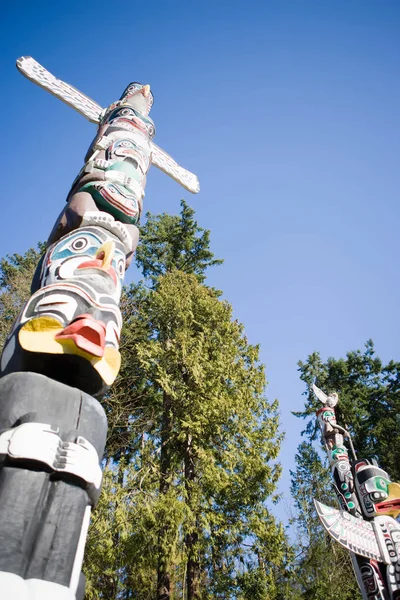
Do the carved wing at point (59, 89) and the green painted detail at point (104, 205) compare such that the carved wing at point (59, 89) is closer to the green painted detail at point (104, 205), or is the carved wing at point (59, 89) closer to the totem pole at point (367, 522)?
the green painted detail at point (104, 205)

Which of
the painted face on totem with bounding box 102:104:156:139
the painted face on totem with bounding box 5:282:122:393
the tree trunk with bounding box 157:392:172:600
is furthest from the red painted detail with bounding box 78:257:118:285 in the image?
the tree trunk with bounding box 157:392:172:600

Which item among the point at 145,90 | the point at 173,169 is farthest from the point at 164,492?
the point at 145,90

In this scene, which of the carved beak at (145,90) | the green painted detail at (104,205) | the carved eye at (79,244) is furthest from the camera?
the carved beak at (145,90)

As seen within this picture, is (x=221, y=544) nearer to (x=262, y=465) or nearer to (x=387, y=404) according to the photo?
(x=262, y=465)

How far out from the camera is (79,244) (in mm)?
5160

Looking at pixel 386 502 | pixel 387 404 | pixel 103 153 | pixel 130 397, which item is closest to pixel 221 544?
pixel 386 502

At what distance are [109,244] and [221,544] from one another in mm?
6532

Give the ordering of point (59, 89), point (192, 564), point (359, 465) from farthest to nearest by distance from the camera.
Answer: point (59, 89) → point (359, 465) → point (192, 564)

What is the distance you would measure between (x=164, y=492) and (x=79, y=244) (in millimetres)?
5804

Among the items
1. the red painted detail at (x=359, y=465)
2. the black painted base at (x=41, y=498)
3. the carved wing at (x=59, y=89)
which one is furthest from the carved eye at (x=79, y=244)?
the red painted detail at (x=359, y=465)

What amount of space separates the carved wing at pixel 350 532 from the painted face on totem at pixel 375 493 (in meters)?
0.75

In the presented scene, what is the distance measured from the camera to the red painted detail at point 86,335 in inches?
141

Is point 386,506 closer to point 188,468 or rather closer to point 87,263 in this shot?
point 188,468

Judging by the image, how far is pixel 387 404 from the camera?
18.8 m
